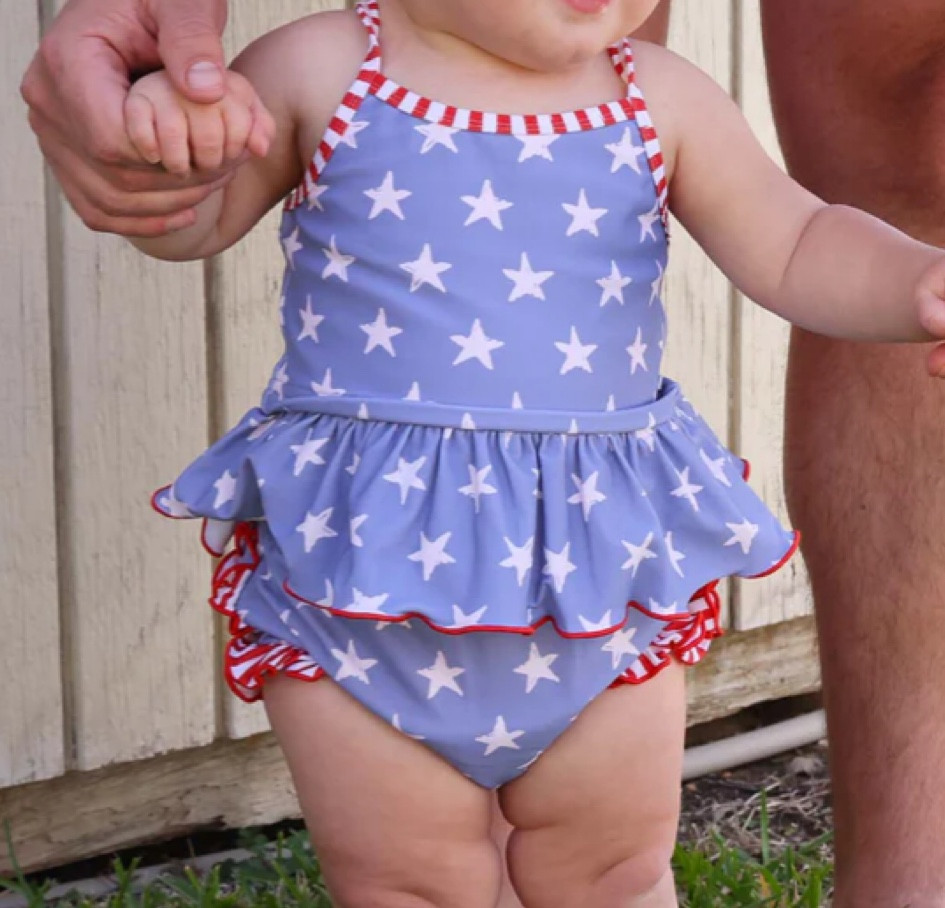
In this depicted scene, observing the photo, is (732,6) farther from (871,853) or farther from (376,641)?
(376,641)

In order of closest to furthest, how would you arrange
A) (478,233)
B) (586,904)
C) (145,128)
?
1. (145,128)
2. (478,233)
3. (586,904)

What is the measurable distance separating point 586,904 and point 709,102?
2.47ft

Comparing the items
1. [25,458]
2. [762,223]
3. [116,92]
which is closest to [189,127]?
[116,92]

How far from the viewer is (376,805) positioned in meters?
1.58

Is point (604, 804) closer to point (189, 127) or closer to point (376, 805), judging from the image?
point (376, 805)

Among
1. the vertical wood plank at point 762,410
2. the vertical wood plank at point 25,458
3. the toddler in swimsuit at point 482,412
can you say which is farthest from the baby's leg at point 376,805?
the vertical wood plank at point 762,410

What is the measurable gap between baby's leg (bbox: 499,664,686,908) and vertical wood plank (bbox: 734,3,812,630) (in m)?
1.41

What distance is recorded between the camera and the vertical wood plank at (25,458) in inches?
91.1

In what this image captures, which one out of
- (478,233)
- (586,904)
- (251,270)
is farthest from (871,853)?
(251,270)

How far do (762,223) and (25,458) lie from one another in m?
1.16

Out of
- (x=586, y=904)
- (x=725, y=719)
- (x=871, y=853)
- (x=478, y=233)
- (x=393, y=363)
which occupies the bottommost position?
(x=725, y=719)

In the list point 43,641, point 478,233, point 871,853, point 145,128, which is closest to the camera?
point 145,128

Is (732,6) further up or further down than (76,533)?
further up

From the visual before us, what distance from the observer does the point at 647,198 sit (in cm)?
159
